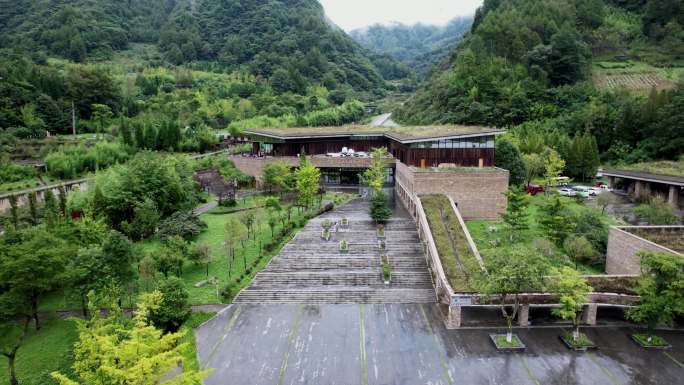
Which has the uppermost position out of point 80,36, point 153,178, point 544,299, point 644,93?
point 80,36

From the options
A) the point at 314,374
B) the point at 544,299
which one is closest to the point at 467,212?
the point at 544,299

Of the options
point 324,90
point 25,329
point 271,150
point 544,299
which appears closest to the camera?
point 25,329

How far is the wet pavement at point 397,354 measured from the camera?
13867 millimetres

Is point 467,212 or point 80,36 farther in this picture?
point 80,36

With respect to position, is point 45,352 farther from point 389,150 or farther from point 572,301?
point 389,150

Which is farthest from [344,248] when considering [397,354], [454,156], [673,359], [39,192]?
[39,192]

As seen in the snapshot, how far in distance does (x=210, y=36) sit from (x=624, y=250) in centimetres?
10179

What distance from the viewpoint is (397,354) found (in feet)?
50.0

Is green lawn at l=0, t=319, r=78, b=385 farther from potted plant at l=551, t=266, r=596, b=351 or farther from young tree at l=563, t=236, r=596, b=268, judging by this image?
young tree at l=563, t=236, r=596, b=268

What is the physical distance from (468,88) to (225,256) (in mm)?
42005

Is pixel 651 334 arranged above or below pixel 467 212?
below

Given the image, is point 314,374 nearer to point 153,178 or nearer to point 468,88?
point 153,178

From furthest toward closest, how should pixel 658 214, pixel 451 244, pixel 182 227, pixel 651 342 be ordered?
pixel 182 227 < pixel 658 214 < pixel 451 244 < pixel 651 342

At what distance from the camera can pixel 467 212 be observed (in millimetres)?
29516
